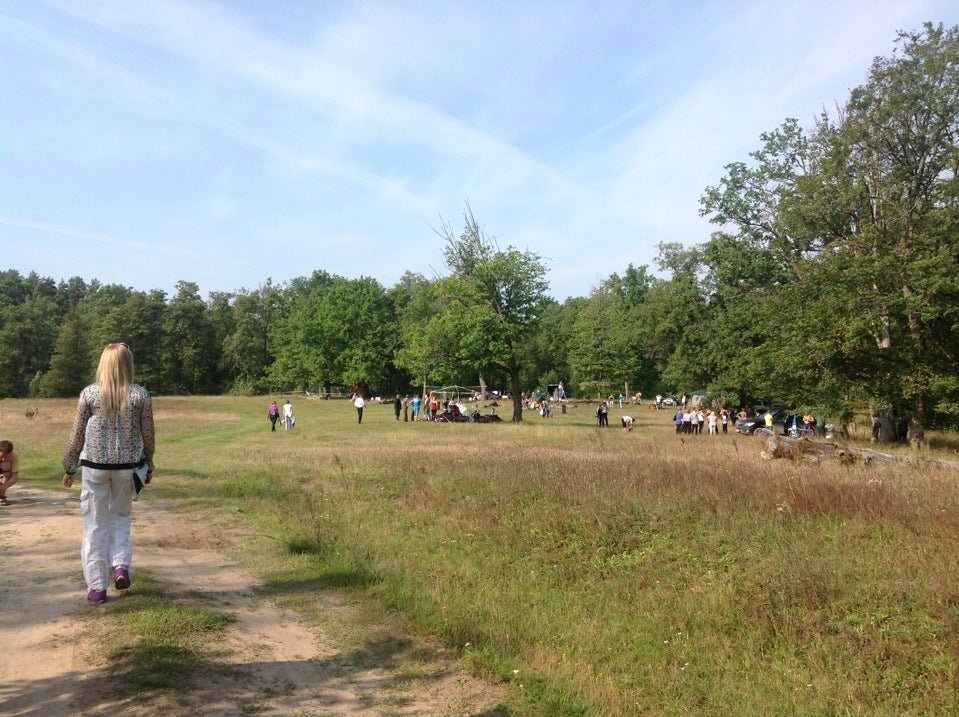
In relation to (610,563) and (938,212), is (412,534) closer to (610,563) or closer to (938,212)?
(610,563)

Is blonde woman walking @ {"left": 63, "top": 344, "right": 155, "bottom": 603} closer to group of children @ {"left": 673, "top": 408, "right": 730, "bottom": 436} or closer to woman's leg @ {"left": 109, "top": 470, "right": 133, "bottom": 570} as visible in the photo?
woman's leg @ {"left": 109, "top": 470, "right": 133, "bottom": 570}

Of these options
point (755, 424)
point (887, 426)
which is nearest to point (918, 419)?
point (887, 426)

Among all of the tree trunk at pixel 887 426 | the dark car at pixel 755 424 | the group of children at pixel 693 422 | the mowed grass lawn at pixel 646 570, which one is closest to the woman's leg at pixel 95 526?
the mowed grass lawn at pixel 646 570

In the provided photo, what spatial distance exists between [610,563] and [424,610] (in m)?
2.66

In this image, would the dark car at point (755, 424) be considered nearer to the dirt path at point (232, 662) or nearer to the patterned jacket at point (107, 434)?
the dirt path at point (232, 662)

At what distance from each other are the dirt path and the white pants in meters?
0.27

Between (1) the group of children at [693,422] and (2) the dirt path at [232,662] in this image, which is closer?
(2) the dirt path at [232,662]

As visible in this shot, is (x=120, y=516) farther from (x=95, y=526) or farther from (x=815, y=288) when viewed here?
(x=815, y=288)

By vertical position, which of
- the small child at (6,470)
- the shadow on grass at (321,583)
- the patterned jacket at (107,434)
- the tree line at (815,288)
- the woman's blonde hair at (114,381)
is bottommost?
the shadow on grass at (321,583)

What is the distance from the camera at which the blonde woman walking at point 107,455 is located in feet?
17.8

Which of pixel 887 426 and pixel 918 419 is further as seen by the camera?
pixel 887 426

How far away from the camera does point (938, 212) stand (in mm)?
24438

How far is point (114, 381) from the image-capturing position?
18.0 feet

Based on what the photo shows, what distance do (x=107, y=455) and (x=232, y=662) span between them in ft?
6.21
